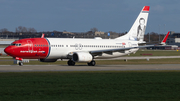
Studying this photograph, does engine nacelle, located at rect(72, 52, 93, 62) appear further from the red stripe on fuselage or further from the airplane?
the red stripe on fuselage

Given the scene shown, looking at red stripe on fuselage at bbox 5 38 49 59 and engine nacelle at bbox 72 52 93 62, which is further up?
Result: red stripe on fuselage at bbox 5 38 49 59

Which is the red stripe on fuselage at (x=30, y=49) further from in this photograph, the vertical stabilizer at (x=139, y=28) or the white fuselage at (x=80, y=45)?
the vertical stabilizer at (x=139, y=28)

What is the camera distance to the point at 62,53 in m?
45.5

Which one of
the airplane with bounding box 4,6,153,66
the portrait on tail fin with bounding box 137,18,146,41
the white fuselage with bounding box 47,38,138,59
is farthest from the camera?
the portrait on tail fin with bounding box 137,18,146,41

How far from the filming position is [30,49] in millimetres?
42750

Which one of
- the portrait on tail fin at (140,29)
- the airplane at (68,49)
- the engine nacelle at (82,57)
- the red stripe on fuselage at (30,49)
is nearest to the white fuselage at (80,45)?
the airplane at (68,49)

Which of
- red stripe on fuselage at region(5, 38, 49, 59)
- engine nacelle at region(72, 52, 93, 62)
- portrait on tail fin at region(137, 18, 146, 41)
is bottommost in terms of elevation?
engine nacelle at region(72, 52, 93, 62)

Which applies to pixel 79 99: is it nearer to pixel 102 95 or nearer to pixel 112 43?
pixel 102 95

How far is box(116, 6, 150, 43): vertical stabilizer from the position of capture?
180 ft

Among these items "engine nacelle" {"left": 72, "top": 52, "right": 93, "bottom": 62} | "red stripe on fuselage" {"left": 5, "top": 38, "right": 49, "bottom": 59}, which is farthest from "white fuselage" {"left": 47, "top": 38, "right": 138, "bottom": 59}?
"engine nacelle" {"left": 72, "top": 52, "right": 93, "bottom": 62}

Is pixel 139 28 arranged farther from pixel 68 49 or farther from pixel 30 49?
pixel 30 49

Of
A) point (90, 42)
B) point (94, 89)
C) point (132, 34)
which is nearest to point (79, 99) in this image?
point (94, 89)

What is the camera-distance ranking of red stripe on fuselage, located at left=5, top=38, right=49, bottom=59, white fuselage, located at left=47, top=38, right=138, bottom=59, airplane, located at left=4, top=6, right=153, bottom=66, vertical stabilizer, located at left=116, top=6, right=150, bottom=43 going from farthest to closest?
vertical stabilizer, located at left=116, top=6, right=150, bottom=43 < white fuselage, located at left=47, top=38, right=138, bottom=59 < airplane, located at left=4, top=6, right=153, bottom=66 < red stripe on fuselage, located at left=5, top=38, right=49, bottom=59

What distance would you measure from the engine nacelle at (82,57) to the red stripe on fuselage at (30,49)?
427 centimetres
